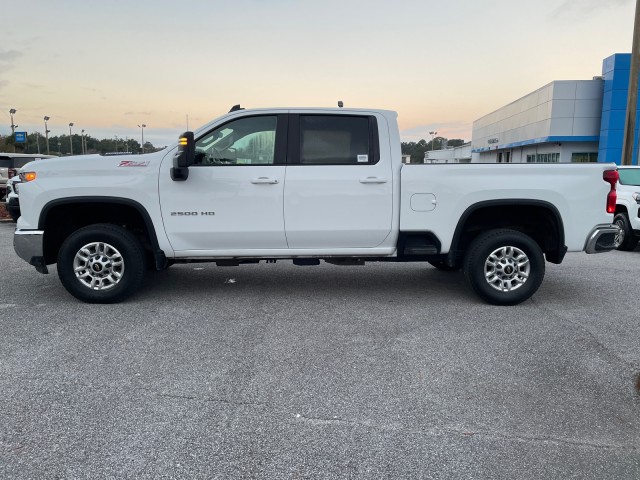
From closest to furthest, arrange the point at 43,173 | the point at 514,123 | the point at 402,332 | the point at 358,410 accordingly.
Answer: the point at 358,410, the point at 402,332, the point at 43,173, the point at 514,123

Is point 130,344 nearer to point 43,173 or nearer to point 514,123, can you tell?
point 43,173

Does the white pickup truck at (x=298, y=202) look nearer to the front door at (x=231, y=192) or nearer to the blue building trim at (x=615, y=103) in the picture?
the front door at (x=231, y=192)

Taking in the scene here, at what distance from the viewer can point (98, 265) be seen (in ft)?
18.1

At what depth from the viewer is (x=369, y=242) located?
5.64 m

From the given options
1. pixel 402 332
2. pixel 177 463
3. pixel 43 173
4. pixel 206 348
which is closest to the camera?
pixel 177 463

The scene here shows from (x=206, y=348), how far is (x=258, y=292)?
1.91m

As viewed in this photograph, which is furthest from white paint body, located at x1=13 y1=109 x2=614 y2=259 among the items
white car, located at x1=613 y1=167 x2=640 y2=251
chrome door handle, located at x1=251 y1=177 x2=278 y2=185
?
white car, located at x1=613 y1=167 x2=640 y2=251

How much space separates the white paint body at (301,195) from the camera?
5.42 metres

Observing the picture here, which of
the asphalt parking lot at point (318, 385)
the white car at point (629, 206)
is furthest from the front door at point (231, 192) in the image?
the white car at point (629, 206)

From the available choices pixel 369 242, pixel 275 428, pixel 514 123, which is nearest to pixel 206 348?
pixel 275 428

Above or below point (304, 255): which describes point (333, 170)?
above

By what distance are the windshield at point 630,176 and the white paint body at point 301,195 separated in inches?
214

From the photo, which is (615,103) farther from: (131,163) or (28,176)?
(28,176)

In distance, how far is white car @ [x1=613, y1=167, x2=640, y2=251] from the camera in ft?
32.0
